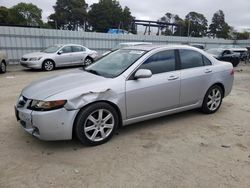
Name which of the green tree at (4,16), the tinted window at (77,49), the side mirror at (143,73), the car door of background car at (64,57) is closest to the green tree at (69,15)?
the green tree at (4,16)

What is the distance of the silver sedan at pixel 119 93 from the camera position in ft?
11.3

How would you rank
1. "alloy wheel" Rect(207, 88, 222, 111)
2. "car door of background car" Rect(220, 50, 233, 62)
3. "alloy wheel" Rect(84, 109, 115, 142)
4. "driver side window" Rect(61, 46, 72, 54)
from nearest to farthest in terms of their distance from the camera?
"alloy wheel" Rect(84, 109, 115, 142) → "alloy wheel" Rect(207, 88, 222, 111) → "driver side window" Rect(61, 46, 72, 54) → "car door of background car" Rect(220, 50, 233, 62)

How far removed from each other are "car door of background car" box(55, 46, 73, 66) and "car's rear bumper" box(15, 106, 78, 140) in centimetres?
997

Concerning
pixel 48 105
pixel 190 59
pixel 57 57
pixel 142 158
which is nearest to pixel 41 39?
pixel 57 57

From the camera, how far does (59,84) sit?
3869 millimetres

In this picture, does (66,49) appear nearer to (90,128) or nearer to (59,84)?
(59,84)

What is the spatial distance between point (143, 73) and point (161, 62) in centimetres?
66

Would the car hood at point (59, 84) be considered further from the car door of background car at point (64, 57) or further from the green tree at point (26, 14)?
the green tree at point (26, 14)

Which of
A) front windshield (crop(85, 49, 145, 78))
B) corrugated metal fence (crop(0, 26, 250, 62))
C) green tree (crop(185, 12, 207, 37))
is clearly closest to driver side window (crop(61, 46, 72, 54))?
corrugated metal fence (crop(0, 26, 250, 62))

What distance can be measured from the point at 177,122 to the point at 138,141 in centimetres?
120

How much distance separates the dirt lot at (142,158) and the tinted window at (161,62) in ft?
3.48

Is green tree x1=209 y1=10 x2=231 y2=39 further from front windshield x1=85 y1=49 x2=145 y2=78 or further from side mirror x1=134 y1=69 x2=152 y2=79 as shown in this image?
side mirror x1=134 y1=69 x2=152 y2=79

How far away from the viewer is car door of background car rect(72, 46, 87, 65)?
45.6 ft

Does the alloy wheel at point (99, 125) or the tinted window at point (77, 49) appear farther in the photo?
the tinted window at point (77, 49)
